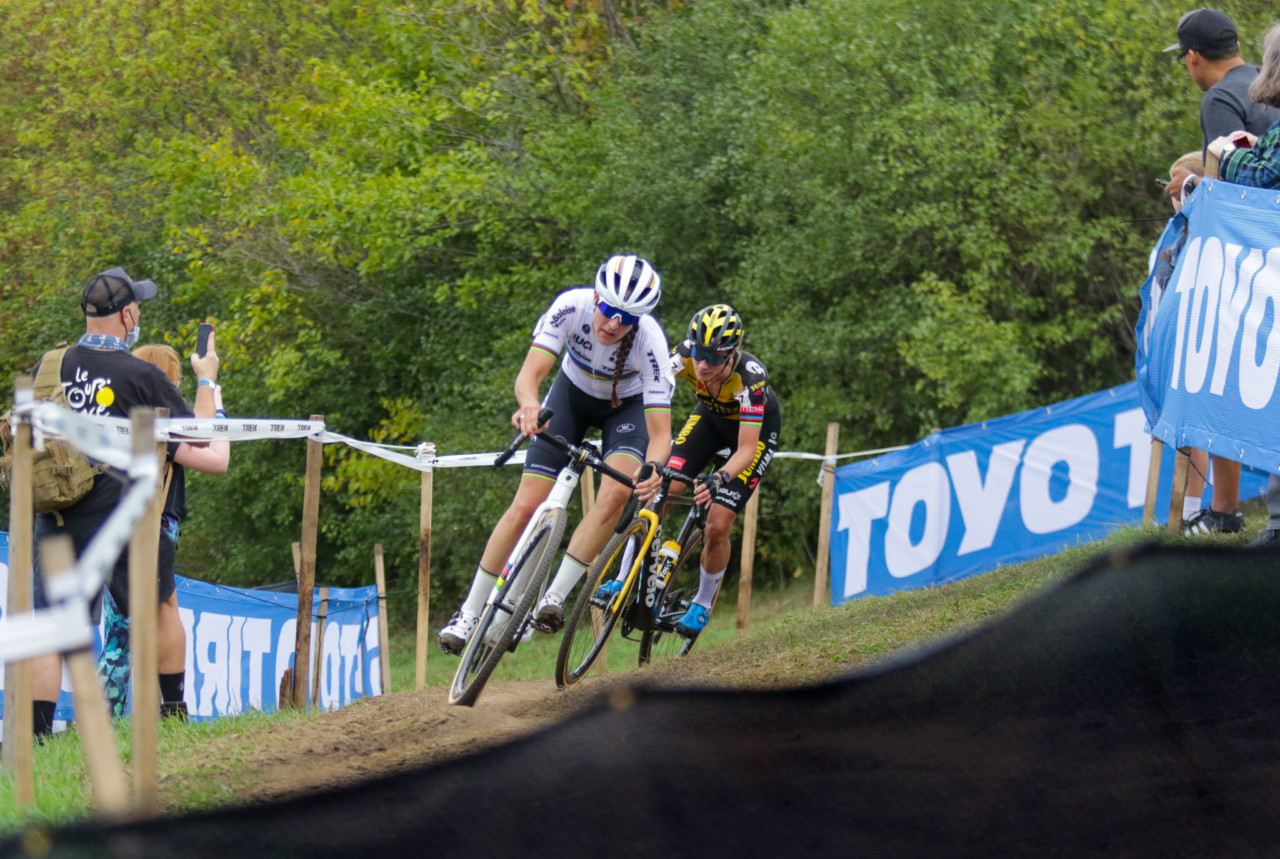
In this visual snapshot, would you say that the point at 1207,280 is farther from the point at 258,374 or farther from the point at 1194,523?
the point at 258,374

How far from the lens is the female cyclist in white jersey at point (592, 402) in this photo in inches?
228

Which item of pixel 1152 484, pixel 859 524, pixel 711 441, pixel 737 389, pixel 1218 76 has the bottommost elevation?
pixel 859 524

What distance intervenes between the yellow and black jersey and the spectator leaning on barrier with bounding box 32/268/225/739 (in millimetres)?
2928

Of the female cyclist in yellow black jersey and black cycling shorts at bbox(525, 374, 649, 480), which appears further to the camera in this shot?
the female cyclist in yellow black jersey

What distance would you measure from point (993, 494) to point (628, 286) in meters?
6.73

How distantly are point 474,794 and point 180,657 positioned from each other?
449 centimetres

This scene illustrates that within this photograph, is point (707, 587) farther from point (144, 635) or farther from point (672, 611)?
point (144, 635)

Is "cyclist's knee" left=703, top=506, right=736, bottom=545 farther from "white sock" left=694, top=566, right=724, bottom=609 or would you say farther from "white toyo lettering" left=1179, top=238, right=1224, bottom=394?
"white toyo lettering" left=1179, top=238, right=1224, bottom=394

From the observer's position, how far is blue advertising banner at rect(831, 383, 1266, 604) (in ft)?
35.4

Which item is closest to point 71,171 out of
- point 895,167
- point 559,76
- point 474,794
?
point 559,76

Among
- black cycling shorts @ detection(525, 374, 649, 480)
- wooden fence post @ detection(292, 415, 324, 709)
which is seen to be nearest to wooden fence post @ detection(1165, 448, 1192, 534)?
black cycling shorts @ detection(525, 374, 649, 480)

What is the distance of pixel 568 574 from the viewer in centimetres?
596

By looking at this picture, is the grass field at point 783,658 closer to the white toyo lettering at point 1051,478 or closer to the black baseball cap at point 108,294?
the black baseball cap at point 108,294

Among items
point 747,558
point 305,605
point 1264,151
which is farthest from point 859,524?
point 1264,151
